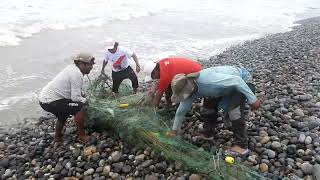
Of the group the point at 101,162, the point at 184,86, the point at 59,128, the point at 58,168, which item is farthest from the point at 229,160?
the point at 59,128

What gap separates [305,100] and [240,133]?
210 cm

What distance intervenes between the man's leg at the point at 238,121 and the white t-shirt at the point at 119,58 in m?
3.53

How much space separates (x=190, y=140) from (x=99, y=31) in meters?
15.9

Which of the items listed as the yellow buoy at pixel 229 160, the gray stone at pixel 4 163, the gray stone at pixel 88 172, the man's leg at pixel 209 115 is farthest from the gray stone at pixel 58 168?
the yellow buoy at pixel 229 160

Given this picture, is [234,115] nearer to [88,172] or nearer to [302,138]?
[302,138]

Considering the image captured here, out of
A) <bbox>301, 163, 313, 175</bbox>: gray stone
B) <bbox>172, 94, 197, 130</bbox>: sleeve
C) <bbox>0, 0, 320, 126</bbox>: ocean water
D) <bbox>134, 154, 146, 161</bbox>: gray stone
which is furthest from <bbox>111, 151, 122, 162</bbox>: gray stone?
<bbox>0, 0, 320, 126</bbox>: ocean water

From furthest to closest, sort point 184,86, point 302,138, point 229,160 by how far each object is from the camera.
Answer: point 302,138
point 184,86
point 229,160

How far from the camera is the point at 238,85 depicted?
5059 mm

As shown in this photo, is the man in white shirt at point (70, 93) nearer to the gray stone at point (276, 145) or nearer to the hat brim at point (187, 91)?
the hat brim at point (187, 91)

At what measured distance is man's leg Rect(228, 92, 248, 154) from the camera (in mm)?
5352

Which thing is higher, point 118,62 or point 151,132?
point 118,62

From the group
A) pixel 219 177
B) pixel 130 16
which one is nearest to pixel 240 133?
pixel 219 177

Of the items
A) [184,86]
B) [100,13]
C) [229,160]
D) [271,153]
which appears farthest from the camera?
[100,13]

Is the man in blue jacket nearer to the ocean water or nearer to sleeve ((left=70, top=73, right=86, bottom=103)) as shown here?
sleeve ((left=70, top=73, right=86, bottom=103))
